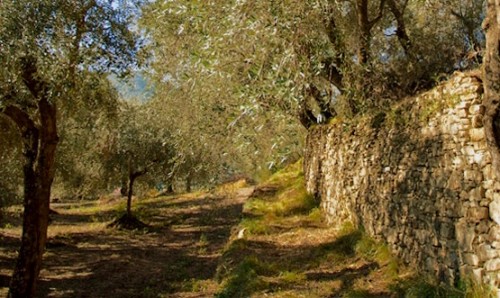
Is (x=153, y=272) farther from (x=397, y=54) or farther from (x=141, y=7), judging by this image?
(x=397, y=54)

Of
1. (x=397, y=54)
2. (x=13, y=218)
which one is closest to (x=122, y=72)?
(x=397, y=54)

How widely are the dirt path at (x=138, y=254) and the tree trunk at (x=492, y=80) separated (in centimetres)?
698

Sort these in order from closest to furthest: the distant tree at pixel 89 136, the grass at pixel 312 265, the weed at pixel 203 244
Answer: the grass at pixel 312 265 → the distant tree at pixel 89 136 → the weed at pixel 203 244

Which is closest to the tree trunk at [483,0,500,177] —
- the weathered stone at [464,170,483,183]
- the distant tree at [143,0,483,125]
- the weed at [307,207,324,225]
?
the weathered stone at [464,170,483,183]

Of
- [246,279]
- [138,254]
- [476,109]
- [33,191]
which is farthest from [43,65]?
[138,254]

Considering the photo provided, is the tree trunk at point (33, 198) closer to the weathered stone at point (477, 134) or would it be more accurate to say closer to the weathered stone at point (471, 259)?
the weathered stone at point (477, 134)

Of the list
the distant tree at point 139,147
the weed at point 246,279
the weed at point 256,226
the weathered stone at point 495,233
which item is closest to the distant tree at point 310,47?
the weathered stone at point 495,233

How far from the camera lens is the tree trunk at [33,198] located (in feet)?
32.3

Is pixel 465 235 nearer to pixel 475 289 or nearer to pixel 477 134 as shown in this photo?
pixel 475 289

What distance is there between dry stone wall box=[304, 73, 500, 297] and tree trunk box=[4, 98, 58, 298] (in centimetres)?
691

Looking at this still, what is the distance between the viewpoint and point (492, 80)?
4617mm

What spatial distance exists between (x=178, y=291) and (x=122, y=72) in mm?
5475

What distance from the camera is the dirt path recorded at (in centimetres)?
1227

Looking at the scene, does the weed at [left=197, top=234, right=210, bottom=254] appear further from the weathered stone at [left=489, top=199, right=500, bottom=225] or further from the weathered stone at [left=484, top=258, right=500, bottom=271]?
the weathered stone at [left=489, top=199, right=500, bottom=225]
